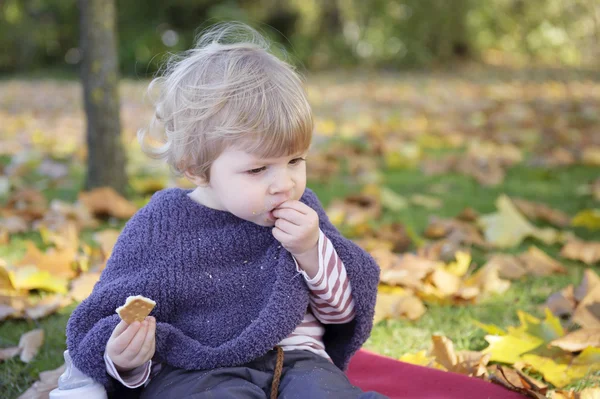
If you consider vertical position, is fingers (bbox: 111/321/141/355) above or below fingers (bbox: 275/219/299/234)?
below

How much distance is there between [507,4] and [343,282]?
14055 millimetres

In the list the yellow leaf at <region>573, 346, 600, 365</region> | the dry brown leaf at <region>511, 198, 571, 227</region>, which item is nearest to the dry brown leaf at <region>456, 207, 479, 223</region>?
the dry brown leaf at <region>511, 198, 571, 227</region>

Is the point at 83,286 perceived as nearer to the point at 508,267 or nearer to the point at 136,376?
the point at 136,376

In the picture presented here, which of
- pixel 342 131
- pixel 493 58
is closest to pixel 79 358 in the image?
pixel 342 131

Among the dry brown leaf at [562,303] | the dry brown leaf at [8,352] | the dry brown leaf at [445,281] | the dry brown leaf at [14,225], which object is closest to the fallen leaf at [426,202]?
the dry brown leaf at [445,281]

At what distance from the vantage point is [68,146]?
5.79 m

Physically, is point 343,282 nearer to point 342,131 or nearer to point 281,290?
point 281,290

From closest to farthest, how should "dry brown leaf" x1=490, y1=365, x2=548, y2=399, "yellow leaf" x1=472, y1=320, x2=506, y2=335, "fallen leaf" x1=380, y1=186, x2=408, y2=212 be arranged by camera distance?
"dry brown leaf" x1=490, y1=365, x2=548, y2=399
"yellow leaf" x1=472, y1=320, x2=506, y2=335
"fallen leaf" x1=380, y1=186, x2=408, y2=212

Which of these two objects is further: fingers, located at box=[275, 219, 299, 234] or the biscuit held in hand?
fingers, located at box=[275, 219, 299, 234]

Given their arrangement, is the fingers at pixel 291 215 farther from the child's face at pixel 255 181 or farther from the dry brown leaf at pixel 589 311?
the dry brown leaf at pixel 589 311

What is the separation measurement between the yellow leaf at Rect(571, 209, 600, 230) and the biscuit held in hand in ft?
8.59

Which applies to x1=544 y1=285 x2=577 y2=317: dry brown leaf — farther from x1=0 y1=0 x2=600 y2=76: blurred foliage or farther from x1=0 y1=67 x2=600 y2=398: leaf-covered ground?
Result: x1=0 y1=0 x2=600 y2=76: blurred foliage

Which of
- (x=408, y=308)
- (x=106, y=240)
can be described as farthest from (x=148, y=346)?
(x=106, y=240)

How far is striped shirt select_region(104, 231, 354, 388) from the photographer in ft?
5.80
